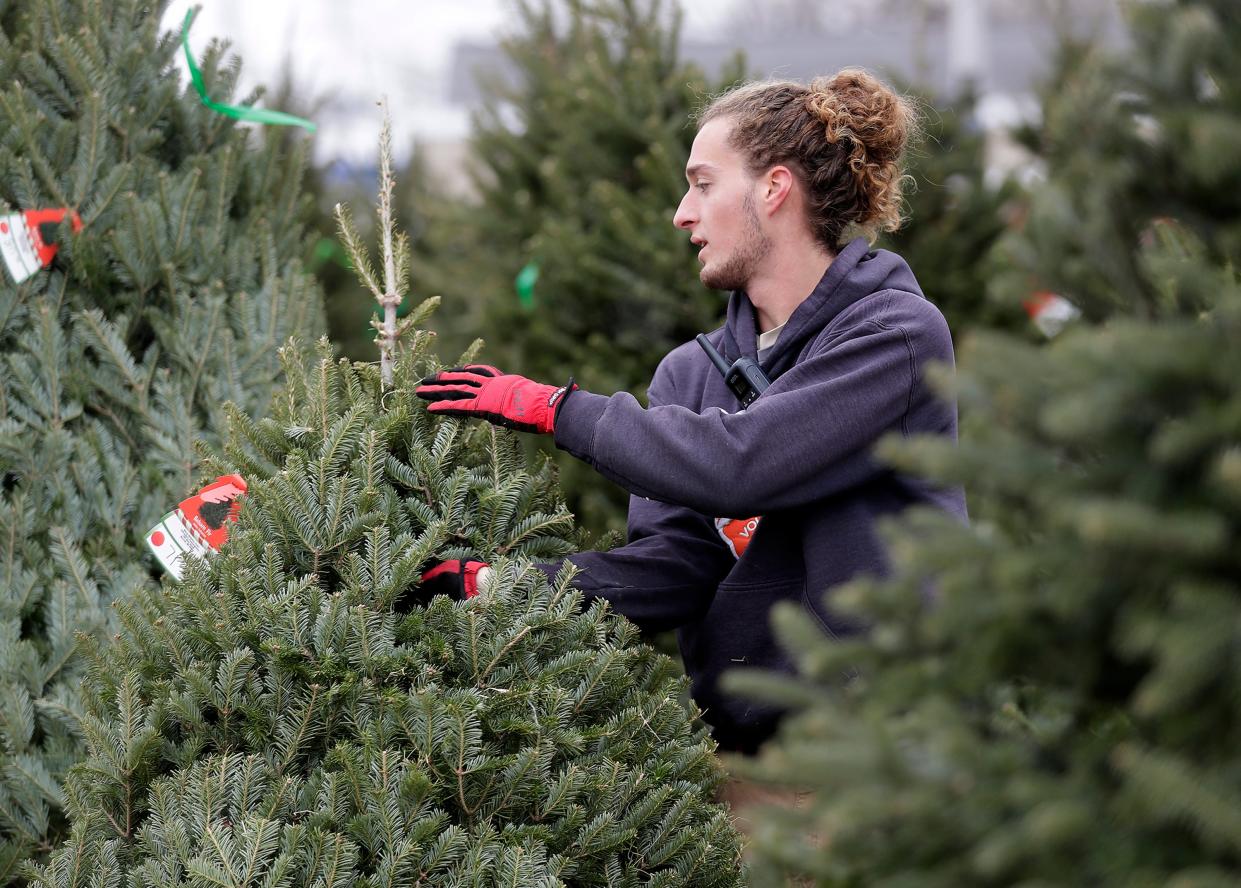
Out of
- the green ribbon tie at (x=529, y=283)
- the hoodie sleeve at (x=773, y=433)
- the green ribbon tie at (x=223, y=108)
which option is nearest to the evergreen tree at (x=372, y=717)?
the hoodie sleeve at (x=773, y=433)

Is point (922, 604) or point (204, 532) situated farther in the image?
point (204, 532)

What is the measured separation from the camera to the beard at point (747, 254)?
9.22 ft

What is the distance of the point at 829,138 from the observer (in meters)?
2.83

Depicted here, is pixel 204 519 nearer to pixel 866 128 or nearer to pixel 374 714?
pixel 374 714

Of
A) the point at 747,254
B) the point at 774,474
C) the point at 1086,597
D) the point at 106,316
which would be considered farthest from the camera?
the point at 106,316

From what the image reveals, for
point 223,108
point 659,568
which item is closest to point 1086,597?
point 659,568

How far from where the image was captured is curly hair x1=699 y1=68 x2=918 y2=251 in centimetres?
284

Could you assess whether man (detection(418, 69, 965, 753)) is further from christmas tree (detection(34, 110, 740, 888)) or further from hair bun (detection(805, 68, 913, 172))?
christmas tree (detection(34, 110, 740, 888))

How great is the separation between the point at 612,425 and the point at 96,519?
4.86ft

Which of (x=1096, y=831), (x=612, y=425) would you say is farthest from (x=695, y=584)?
(x=1096, y=831)

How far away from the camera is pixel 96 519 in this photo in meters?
3.05

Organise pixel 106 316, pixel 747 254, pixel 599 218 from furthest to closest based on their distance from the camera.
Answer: pixel 599 218 < pixel 106 316 < pixel 747 254

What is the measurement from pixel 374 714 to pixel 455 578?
292mm

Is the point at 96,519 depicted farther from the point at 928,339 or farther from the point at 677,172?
the point at 677,172
